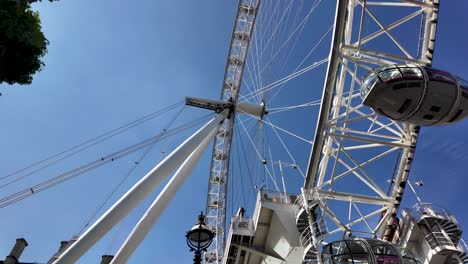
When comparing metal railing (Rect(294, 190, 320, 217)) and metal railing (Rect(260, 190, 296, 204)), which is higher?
metal railing (Rect(260, 190, 296, 204))

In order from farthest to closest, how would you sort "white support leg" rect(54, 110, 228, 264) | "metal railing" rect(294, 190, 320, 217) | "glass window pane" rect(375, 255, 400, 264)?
"metal railing" rect(294, 190, 320, 217), "glass window pane" rect(375, 255, 400, 264), "white support leg" rect(54, 110, 228, 264)

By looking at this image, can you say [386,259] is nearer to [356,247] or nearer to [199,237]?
[356,247]

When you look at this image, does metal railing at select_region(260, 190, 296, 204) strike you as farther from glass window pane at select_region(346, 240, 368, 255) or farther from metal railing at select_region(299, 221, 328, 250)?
glass window pane at select_region(346, 240, 368, 255)

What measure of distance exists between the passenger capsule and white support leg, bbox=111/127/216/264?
8303 millimetres

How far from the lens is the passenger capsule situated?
51.3ft

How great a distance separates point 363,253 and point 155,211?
28.7ft

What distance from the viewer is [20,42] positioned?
→ 36.2 ft

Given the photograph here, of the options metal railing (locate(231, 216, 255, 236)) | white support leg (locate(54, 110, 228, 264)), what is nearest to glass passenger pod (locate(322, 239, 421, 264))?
white support leg (locate(54, 110, 228, 264))

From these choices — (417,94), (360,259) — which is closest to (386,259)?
(360,259)

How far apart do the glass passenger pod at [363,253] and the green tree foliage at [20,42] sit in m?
13.4

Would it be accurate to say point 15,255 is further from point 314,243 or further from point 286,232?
point 314,243

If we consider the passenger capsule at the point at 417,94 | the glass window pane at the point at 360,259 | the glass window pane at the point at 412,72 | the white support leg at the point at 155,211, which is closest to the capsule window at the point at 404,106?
the passenger capsule at the point at 417,94

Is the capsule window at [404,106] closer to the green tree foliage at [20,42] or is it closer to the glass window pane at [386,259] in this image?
the glass window pane at [386,259]

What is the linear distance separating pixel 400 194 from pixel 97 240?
1825 cm
